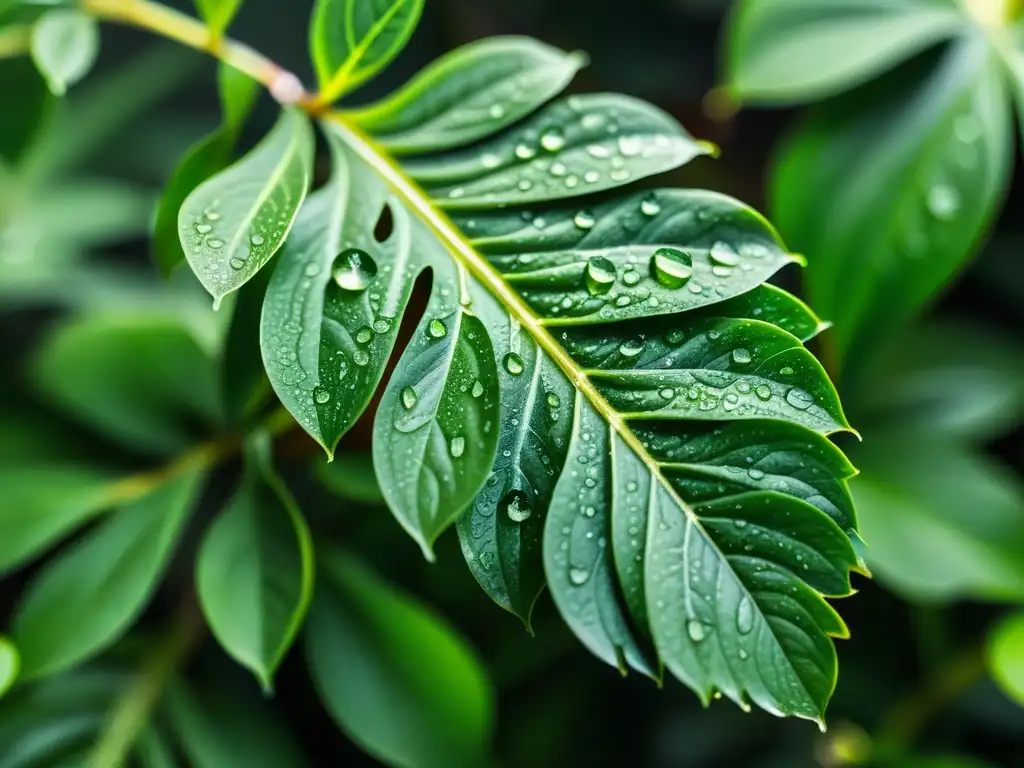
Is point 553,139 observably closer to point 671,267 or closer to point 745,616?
point 671,267

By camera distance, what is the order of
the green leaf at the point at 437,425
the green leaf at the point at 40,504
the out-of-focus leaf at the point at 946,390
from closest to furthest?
the green leaf at the point at 437,425 < the green leaf at the point at 40,504 < the out-of-focus leaf at the point at 946,390

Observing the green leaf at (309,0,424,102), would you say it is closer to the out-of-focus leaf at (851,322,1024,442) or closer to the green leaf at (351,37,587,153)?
the green leaf at (351,37,587,153)

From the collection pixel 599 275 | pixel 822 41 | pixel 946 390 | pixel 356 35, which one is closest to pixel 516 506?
pixel 599 275

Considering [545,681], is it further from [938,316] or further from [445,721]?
[938,316]

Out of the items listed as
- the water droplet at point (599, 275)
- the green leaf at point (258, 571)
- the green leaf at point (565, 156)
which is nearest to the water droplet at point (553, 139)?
the green leaf at point (565, 156)

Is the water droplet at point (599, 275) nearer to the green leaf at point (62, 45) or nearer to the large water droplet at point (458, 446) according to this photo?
the large water droplet at point (458, 446)

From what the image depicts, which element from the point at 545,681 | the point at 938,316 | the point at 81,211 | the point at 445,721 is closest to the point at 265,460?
the point at 445,721
